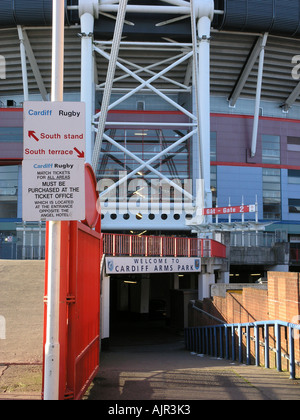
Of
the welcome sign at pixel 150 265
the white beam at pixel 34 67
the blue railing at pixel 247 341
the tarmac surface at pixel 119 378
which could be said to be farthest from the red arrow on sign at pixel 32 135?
the white beam at pixel 34 67

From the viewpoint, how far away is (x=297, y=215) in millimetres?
40344

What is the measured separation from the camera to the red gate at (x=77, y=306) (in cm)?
549

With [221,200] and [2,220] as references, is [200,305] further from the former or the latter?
[2,220]

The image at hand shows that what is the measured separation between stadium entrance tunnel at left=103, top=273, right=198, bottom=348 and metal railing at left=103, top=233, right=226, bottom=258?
2.46 metres

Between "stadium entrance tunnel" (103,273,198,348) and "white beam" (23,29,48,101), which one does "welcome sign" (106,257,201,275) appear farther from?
"white beam" (23,29,48,101)

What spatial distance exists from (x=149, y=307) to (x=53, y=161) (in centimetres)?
2561

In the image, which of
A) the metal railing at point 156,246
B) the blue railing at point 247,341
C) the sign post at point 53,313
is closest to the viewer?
the sign post at point 53,313

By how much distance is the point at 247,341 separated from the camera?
10148 mm

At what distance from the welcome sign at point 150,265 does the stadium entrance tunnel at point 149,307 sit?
2247 millimetres

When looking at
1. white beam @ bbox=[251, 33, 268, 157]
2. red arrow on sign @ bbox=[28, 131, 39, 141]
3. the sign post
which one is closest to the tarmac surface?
the sign post

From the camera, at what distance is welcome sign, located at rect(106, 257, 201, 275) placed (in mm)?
18766

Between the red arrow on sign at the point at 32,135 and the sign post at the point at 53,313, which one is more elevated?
the red arrow on sign at the point at 32,135

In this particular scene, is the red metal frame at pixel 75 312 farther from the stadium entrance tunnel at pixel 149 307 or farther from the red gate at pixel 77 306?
the stadium entrance tunnel at pixel 149 307
